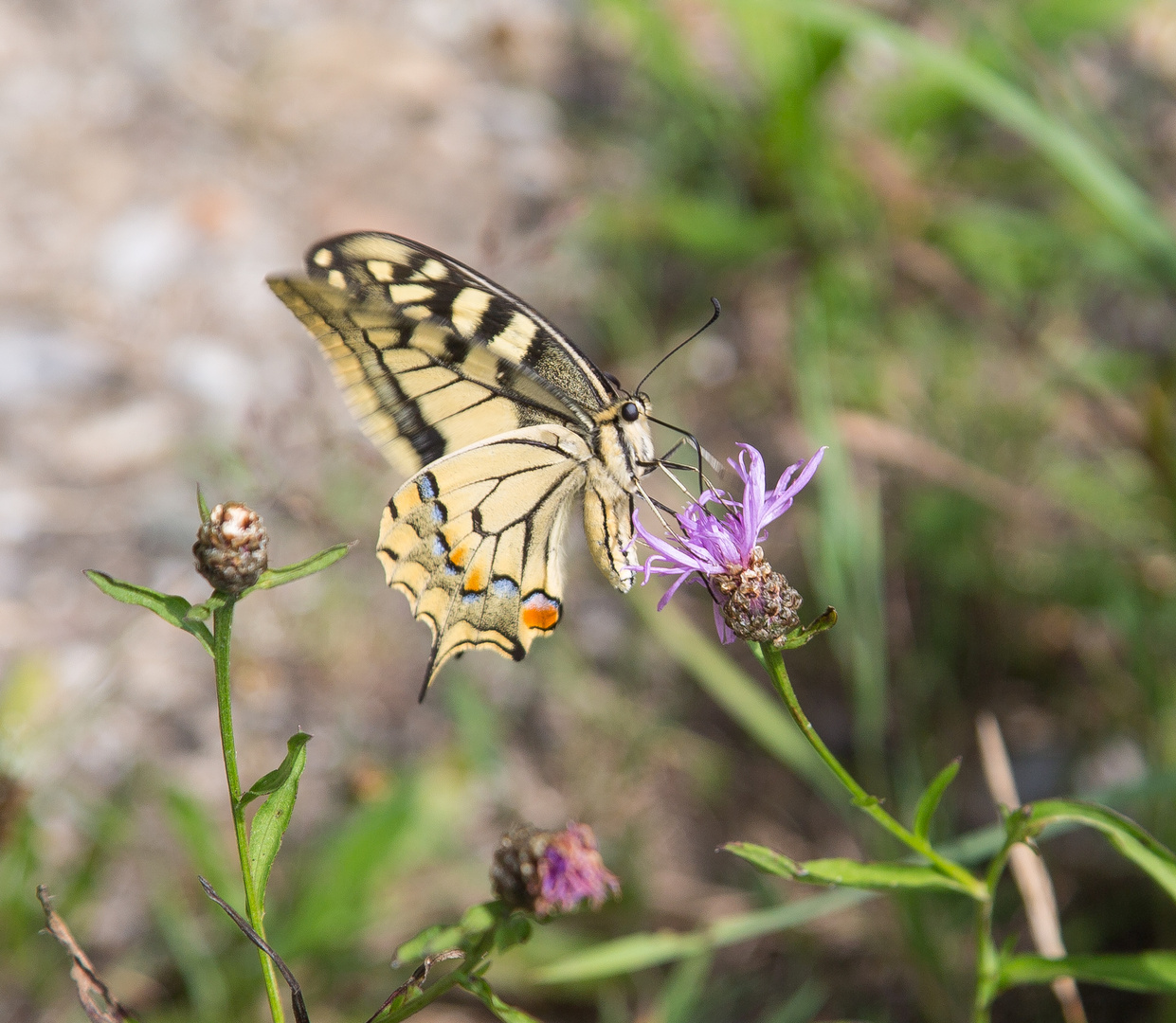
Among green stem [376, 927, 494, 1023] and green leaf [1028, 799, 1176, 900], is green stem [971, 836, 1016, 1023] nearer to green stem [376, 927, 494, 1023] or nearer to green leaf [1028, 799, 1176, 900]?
green leaf [1028, 799, 1176, 900]

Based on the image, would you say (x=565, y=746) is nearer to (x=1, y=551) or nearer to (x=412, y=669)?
(x=412, y=669)

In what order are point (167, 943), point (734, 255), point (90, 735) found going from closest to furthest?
point (167, 943) → point (90, 735) → point (734, 255)

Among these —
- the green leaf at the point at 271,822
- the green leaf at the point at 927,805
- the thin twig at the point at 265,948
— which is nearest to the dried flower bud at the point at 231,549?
the green leaf at the point at 271,822

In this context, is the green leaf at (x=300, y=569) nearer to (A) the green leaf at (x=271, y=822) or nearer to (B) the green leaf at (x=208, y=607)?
(B) the green leaf at (x=208, y=607)

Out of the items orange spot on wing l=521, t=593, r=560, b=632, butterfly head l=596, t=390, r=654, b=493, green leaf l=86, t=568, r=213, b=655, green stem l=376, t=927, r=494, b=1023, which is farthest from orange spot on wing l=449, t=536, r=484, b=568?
green stem l=376, t=927, r=494, b=1023

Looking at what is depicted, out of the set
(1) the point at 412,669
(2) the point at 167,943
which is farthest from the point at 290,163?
(2) the point at 167,943
